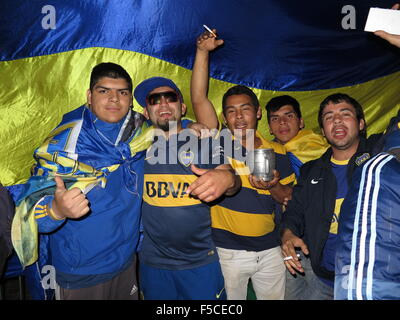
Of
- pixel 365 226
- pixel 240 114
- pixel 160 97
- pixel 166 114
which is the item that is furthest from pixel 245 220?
pixel 365 226

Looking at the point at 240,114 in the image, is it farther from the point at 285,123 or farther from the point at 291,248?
the point at 291,248

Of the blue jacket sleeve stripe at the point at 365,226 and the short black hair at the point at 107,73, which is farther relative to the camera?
the short black hair at the point at 107,73

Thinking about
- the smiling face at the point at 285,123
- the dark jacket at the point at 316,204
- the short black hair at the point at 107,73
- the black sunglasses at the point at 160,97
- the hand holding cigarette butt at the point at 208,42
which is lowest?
the dark jacket at the point at 316,204

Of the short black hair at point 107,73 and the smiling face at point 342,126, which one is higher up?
the short black hair at point 107,73

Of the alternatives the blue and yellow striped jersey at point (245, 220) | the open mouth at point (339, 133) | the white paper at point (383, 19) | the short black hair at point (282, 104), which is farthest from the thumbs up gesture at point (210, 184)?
the short black hair at point (282, 104)

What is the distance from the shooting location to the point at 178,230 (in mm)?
2021

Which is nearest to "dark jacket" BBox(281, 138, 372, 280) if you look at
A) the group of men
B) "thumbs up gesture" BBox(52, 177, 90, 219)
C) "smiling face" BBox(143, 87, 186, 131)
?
the group of men

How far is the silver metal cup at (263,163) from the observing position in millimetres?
1812

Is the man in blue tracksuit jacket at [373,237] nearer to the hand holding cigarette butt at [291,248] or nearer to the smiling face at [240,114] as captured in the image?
the hand holding cigarette butt at [291,248]

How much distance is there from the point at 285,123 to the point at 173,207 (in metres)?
1.26

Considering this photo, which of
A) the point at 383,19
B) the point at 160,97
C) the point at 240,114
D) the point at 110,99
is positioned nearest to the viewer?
the point at 383,19

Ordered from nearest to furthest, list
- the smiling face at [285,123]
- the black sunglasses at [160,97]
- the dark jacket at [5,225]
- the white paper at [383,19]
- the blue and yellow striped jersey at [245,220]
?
the white paper at [383,19]
the dark jacket at [5,225]
the blue and yellow striped jersey at [245,220]
the black sunglasses at [160,97]
the smiling face at [285,123]
